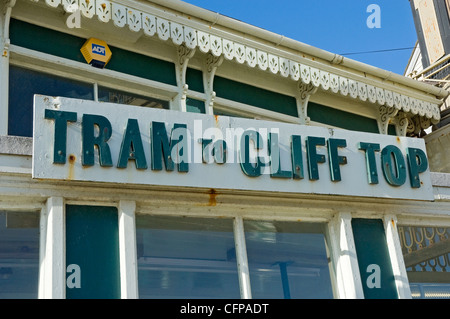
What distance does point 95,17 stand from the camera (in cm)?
805

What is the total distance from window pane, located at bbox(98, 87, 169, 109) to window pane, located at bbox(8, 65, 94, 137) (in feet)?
0.51

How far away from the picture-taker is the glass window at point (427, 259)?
7.30m

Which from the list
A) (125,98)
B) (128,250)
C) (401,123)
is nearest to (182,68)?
(125,98)

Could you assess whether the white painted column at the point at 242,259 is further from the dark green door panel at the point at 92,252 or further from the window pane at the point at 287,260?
the dark green door panel at the point at 92,252

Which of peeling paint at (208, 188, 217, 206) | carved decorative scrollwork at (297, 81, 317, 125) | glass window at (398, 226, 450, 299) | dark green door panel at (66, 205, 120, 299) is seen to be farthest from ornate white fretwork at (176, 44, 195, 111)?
glass window at (398, 226, 450, 299)

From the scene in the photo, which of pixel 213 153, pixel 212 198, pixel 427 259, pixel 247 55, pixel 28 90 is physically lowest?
pixel 427 259

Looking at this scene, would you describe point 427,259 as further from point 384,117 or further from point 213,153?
point 384,117

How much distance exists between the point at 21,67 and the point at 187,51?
2089 millimetres

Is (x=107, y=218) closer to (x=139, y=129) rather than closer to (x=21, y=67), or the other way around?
(x=139, y=129)

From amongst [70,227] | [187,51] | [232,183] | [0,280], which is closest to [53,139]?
[70,227]

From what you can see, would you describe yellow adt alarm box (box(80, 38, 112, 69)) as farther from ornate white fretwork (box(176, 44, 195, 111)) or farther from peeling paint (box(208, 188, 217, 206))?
peeling paint (box(208, 188, 217, 206))

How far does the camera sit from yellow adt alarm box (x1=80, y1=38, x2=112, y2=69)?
8102mm

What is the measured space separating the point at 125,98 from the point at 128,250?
307 cm

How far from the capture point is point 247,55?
29.5ft
